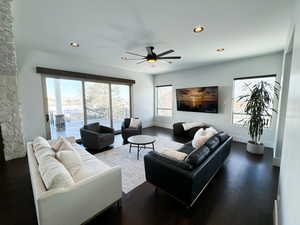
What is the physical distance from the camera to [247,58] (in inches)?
166

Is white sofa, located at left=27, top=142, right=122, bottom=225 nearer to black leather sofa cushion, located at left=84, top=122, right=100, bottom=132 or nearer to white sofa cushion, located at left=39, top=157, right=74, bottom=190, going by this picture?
white sofa cushion, located at left=39, top=157, right=74, bottom=190

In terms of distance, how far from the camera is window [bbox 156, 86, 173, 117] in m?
6.78

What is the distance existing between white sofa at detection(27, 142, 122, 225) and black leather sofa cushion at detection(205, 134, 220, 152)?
1.52 m

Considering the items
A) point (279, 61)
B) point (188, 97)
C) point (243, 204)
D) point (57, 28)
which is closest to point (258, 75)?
point (279, 61)

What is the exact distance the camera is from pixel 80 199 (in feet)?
4.69

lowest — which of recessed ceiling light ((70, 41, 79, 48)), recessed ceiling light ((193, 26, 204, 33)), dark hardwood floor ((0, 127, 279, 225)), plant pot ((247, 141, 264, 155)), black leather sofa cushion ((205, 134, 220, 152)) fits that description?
dark hardwood floor ((0, 127, 279, 225))

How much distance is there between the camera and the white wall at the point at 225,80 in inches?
156

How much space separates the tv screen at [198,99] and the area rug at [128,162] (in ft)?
6.45

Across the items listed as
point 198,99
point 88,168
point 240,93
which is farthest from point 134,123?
point 240,93

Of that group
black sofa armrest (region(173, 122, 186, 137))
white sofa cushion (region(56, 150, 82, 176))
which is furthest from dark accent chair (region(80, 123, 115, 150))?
black sofa armrest (region(173, 122, 186, 137))

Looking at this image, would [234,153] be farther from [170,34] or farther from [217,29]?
[170,34]

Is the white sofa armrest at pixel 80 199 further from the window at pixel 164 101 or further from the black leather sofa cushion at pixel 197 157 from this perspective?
the window at pixel 164 101

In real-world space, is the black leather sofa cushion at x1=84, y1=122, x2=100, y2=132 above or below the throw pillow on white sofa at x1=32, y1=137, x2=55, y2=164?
below

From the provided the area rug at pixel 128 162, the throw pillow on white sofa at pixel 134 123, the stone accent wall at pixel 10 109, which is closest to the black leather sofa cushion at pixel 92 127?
the area rug at pixel 128 162
